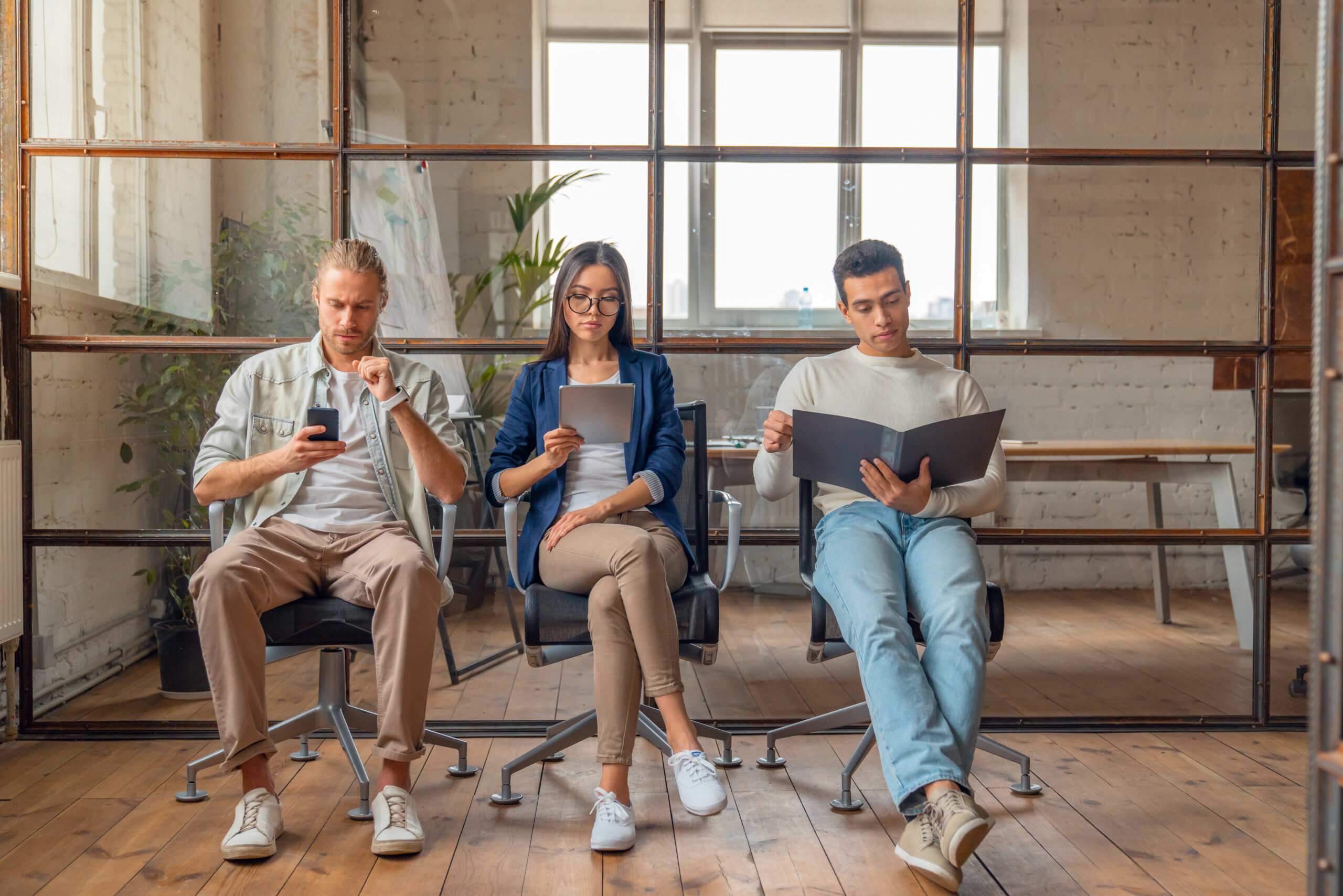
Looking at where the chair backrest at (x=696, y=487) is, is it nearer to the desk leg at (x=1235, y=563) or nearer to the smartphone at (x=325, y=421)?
the smartphone at (x=325, y=421)

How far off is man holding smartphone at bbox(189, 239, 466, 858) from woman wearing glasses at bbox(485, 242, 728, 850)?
19cm

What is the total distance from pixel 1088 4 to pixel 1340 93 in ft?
5.84

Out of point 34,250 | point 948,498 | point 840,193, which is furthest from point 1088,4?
point 34,250

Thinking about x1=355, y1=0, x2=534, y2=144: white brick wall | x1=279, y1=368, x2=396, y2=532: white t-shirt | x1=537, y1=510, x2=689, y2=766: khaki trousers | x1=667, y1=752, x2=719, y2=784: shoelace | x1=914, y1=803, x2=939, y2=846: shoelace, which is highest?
x1=355, y1=0, x2=534, y2=144: white brick wall

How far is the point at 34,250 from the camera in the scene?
8.59ft

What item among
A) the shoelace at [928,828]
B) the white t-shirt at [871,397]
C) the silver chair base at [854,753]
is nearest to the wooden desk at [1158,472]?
the white t-shirt at [871,397]

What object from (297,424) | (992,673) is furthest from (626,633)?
(992,673)

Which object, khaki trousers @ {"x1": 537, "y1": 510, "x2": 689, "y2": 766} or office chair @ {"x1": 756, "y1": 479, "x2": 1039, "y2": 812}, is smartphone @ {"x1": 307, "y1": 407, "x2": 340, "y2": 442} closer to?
khaki trousers @ {"x1": 537, "y1": 510, "x2": 689, "y2": 766}

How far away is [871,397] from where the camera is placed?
2.34 meters

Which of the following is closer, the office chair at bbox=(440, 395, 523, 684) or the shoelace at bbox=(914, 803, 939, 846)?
the shoelace at bbox=(914, 803, 939, 846)

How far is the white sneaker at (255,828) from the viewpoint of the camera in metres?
1.87

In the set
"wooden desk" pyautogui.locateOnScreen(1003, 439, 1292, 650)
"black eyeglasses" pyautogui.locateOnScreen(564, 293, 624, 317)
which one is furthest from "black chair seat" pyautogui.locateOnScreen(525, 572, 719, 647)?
"wooden desk" pyautogui.locateOnScreen(1003, 439, 1292, 650)

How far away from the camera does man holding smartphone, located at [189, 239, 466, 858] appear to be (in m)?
1.94

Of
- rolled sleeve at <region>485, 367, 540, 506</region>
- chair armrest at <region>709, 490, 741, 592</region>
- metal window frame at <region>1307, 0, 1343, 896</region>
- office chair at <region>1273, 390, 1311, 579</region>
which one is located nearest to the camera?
metal window frame at <region>1307, 0, 1343, 896</region>
